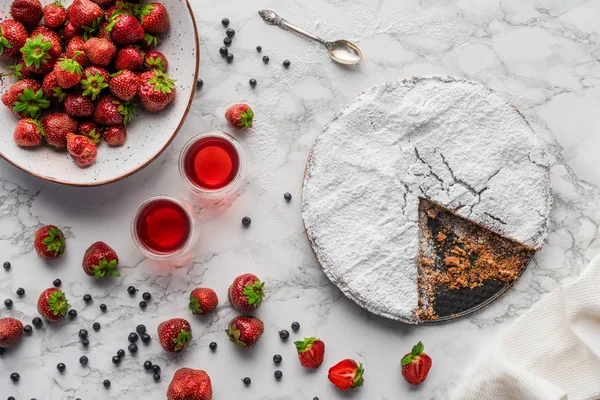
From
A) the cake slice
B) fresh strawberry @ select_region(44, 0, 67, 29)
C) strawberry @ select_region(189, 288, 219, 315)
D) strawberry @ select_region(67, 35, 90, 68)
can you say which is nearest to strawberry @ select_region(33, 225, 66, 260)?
strawberry @ select_region(189, 288, 219, 315)

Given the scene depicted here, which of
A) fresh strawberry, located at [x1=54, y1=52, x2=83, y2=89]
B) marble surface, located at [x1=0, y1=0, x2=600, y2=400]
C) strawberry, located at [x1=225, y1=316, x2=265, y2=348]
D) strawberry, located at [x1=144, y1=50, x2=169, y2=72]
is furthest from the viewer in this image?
marble surface, located at [x1=0, y1=0, x2=600, y2=400]

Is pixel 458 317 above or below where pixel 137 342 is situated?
above

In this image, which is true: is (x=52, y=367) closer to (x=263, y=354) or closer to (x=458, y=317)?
(x=263, y=354)

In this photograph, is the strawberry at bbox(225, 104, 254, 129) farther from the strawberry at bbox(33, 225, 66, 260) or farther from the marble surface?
the strawberry at bbox(33, 225, 66, 260)

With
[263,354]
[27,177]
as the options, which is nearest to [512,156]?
[263,354]

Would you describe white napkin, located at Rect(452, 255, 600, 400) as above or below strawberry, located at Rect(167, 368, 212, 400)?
above

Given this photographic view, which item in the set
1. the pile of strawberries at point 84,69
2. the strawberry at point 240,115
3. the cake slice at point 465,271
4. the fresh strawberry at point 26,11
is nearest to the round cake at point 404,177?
the cake slice at point 465,271
